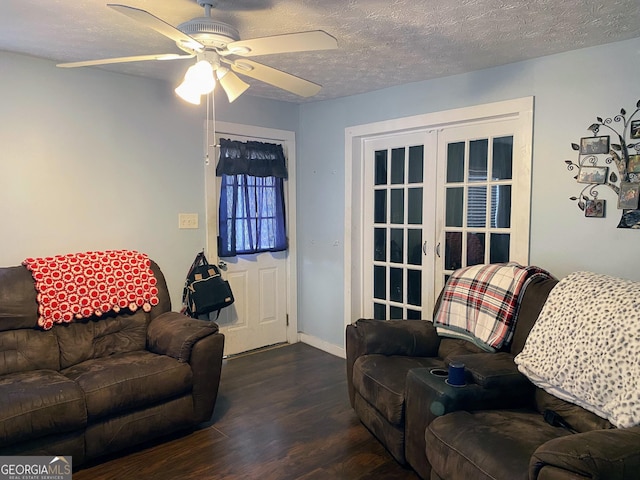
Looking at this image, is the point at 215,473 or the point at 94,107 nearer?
the point at 215,473

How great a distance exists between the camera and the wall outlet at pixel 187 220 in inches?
152

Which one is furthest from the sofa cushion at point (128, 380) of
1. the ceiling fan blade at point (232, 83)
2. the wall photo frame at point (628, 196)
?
the wall photo frame at point (628, 196)

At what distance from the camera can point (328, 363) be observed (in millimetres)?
4129

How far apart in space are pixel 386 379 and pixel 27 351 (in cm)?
208

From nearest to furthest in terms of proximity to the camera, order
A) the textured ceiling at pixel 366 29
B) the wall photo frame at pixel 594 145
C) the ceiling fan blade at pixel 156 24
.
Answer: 1. the ceiling fan blade at pixel 156 24
2. the textured ceiling at pixel 366 29
3. the wall photo frame at pixel 594 145

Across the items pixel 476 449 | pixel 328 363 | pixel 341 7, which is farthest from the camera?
pixel 328 363

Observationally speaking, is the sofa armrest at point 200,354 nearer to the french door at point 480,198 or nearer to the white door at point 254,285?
the white door at point 254,285

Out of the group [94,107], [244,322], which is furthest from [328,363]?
[94,107]

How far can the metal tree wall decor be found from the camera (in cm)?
260

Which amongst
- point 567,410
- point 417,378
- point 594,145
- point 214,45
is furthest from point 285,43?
point 567,410

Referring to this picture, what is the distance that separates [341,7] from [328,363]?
288 centimetres

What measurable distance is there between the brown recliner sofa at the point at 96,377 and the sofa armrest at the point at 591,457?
1930 millimetres

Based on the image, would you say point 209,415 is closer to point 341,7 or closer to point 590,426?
point 590,426

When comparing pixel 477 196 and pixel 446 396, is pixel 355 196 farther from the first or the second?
pixel 446 396
